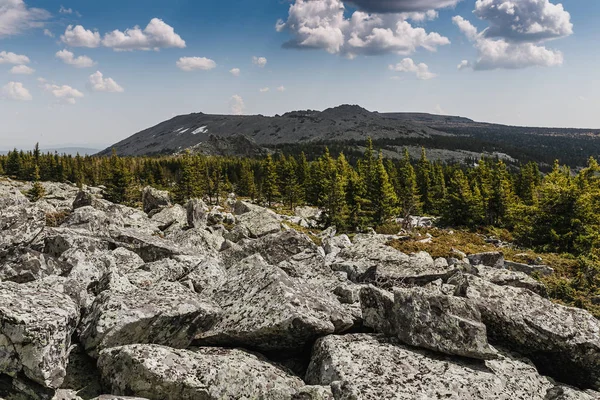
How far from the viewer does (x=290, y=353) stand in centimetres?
862

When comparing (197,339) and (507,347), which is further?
(507,347)

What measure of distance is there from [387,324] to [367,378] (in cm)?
178

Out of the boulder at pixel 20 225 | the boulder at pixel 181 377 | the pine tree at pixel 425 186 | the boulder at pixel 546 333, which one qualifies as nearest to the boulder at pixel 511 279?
the boulder at pixel 546 333

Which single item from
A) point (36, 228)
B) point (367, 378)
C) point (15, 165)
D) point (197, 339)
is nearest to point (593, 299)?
point (367, 378)

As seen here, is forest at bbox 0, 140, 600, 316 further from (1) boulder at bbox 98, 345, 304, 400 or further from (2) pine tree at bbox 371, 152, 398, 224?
(1) boulder at bbox 98, 345, 304, 400

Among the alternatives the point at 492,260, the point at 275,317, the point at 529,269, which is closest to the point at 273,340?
the point at 275,317

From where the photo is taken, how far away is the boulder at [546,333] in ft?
27.2

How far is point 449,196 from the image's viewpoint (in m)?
65.6

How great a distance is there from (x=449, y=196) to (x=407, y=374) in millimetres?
63378

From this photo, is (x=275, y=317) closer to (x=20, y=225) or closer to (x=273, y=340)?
(x=273, y=340)

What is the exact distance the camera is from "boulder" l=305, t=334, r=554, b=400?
697cm

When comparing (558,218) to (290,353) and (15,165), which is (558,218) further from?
(15,165)

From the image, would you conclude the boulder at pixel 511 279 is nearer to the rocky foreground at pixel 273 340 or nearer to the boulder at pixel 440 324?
the rocky foreground at pixel 273 340

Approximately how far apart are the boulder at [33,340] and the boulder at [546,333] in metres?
9.06
